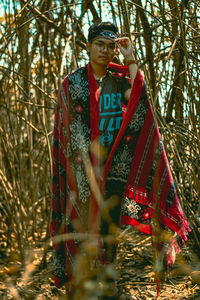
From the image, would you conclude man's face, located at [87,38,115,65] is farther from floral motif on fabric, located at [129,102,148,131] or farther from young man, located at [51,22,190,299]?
floral motif on fabric, located at [129,102,148,131]

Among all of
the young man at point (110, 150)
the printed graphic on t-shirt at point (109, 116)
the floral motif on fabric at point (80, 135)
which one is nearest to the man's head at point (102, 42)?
the young man at point (110, 150)

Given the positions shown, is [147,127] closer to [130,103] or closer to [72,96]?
[130,103]

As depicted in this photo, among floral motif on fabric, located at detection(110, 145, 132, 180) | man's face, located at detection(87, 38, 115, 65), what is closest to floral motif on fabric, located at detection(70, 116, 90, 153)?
floral motif on fabric, located at detection(110, 145, 132, 180)

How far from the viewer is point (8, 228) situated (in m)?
2.23

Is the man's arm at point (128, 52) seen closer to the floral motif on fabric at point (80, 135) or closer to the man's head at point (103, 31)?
the man's head at point (103, 31)

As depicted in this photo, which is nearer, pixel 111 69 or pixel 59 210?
pixel 111 69

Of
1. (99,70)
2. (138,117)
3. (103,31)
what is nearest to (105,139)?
(138,117)

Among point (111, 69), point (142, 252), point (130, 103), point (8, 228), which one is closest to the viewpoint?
point (130, 103)

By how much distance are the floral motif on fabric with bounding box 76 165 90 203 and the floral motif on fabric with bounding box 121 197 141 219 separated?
0.15m

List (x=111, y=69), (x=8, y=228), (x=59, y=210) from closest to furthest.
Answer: (x=111, y=69)
(x=59, y=210)
(x=8, y=228)

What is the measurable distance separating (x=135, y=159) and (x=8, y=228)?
1.22 metres

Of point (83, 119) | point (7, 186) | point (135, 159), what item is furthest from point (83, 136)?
point (7, 186)

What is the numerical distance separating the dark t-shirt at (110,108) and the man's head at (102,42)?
93 mm

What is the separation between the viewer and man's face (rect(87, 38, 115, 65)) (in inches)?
51.7
